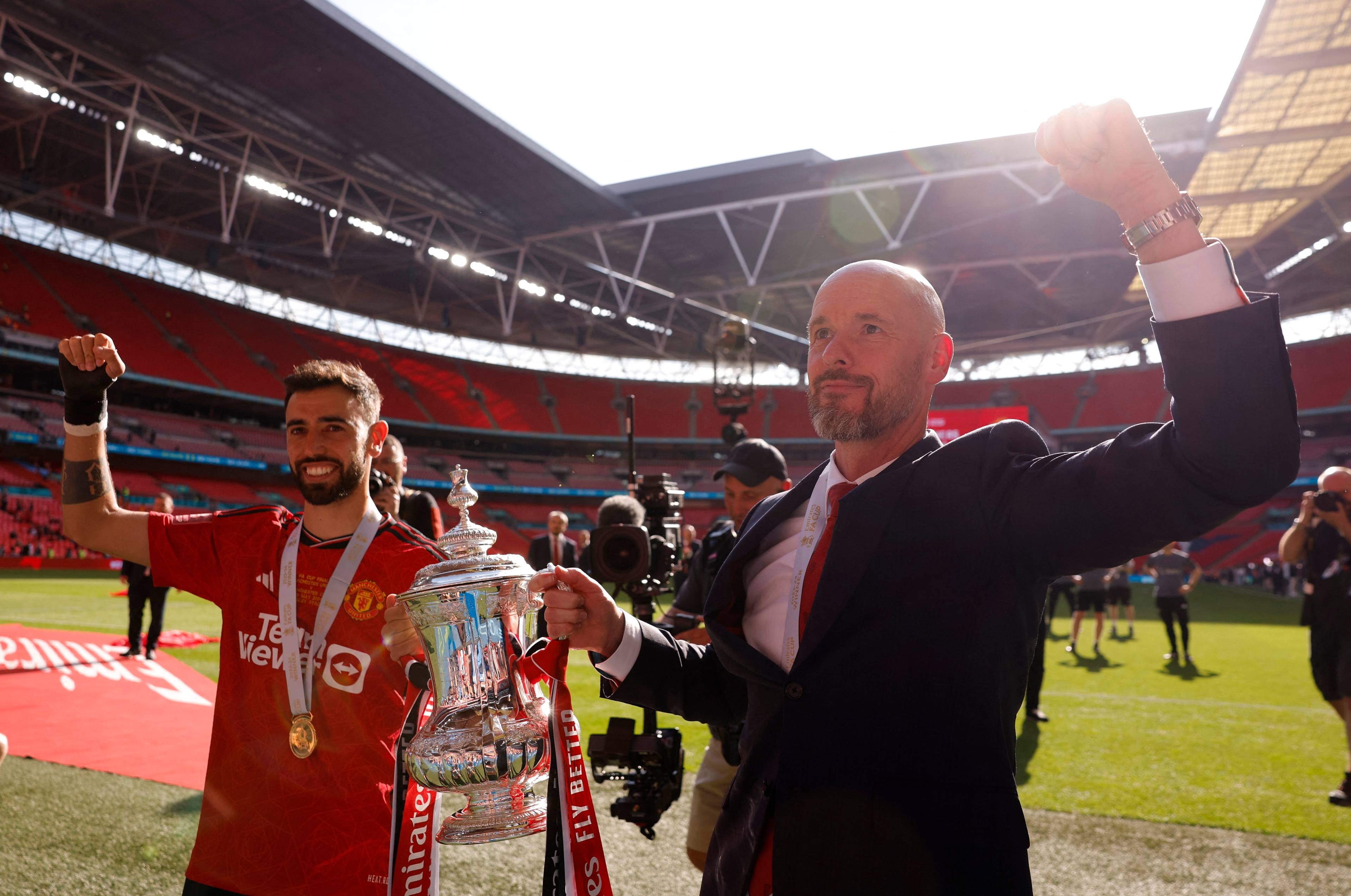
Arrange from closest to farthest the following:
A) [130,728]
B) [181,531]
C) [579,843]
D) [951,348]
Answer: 1. [579,843]
2. [951,348]
3. [181,531]
4. [130,728]

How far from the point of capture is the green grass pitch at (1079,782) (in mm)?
3885

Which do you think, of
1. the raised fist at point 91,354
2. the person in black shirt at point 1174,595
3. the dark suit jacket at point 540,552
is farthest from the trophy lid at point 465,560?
the person in black shirt at point 1174,595

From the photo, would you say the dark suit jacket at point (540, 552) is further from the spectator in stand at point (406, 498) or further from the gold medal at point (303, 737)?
the gold medal at point (303, 737)

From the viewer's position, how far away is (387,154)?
18.5 metres

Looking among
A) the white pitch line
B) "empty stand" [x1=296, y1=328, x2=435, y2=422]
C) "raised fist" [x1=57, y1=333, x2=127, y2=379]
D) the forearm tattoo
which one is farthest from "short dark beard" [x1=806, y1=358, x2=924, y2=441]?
"empty stand" [x1=296, y1=328, x2=435, y2=422]

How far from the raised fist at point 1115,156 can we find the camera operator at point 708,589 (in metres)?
1.34

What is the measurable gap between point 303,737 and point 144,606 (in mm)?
8483

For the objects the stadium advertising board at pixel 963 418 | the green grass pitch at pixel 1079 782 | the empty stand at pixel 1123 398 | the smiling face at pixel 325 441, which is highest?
the empty stand at pixel 1123 398

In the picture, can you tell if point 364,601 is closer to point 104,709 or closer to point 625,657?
point 625,657

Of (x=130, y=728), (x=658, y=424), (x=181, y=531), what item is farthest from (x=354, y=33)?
(x=658, y=424)

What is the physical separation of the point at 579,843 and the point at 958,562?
32.8 inches

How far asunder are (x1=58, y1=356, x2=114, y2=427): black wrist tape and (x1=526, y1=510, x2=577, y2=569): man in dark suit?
21.5 feet

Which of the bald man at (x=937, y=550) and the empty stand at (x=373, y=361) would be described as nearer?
the bald man at (x=937, y=550)

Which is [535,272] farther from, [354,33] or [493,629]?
[493,629]
